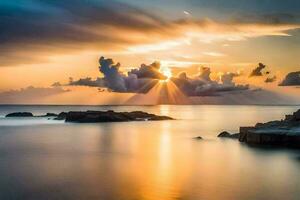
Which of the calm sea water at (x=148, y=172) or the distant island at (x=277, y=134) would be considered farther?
the distant island at (x=277, y=134)

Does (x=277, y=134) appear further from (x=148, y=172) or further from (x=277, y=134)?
(x=148, y=172)

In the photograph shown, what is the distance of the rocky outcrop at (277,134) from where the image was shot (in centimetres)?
7038

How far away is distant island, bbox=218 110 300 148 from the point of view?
231ft

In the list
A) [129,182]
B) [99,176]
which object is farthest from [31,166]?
[129,182]

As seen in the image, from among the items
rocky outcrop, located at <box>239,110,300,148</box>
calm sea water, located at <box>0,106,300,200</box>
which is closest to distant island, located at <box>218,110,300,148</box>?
rocky outcrop, located at <box>239,110,300,148</box>

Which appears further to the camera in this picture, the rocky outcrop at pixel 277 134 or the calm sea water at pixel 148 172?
the rocky outcrop at pixel 277 134

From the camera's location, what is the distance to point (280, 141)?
7194cm

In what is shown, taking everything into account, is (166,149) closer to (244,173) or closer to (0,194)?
(244,173)

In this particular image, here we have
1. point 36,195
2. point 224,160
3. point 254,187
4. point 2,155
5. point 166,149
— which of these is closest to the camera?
point 36,195

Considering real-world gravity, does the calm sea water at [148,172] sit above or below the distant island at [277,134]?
below

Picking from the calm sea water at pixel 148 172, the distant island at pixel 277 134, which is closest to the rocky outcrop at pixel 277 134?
the distant island at pixel 277 134

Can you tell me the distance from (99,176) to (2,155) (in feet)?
87.3

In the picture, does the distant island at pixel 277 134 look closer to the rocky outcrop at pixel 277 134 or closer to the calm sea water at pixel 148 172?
the rocky outcrop at pixel 277 134

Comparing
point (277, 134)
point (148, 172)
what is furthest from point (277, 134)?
point (148, 172)
